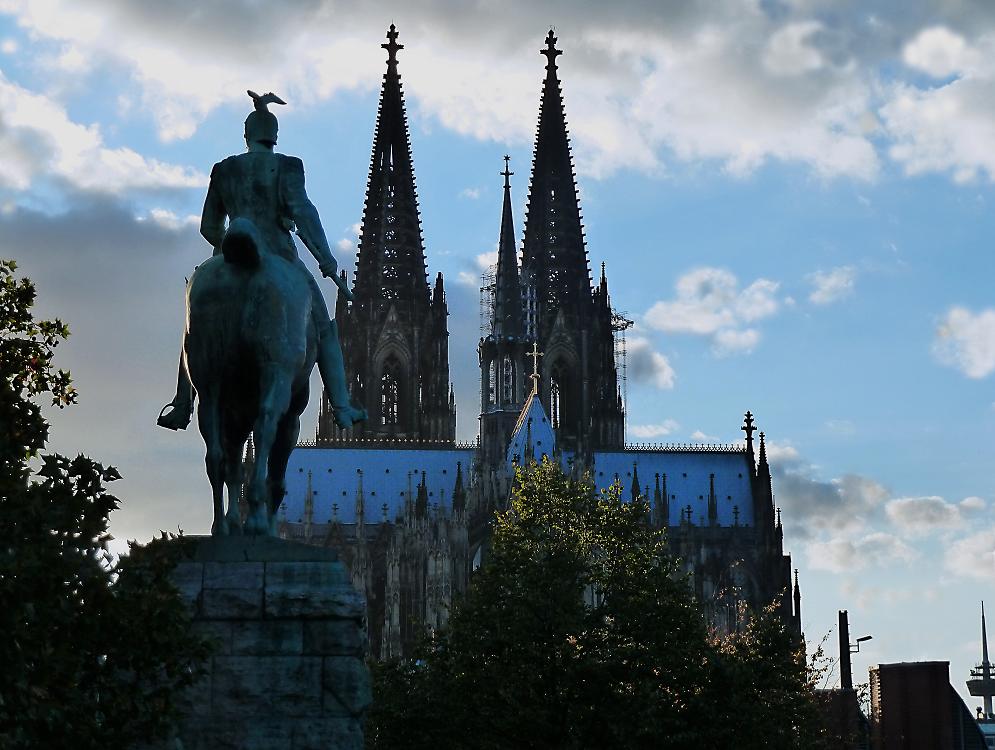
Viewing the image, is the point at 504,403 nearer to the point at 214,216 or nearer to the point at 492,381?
the point at 492,381

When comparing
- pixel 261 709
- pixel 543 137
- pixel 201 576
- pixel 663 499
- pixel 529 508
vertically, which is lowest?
pixel 261 709

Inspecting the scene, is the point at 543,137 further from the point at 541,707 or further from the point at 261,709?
the point at 261,709

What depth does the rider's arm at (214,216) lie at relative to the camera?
15.5 meters

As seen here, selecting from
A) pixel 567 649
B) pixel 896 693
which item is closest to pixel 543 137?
pixel 896 693

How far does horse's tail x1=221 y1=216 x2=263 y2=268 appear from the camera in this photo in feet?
47.4

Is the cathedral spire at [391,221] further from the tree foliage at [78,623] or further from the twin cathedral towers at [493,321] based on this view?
the tree foliage at [78,623]

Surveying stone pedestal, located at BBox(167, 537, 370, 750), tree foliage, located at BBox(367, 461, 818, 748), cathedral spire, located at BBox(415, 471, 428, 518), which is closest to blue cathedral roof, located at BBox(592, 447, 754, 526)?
cathedral spire, located at BBox(415, 471, 428, 518)

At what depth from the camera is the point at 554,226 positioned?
397 ft

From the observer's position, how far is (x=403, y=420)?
382 feet

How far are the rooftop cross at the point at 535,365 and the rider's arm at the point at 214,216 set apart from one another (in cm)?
9064

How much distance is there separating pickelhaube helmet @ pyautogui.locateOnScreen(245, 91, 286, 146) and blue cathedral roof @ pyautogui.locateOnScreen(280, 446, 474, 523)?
9596cm

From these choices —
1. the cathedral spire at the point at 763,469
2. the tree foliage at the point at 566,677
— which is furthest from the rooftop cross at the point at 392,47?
the tree foliage at the point at 566,677

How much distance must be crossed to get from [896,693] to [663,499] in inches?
1378

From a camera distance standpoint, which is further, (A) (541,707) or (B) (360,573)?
(B) (360,573)
